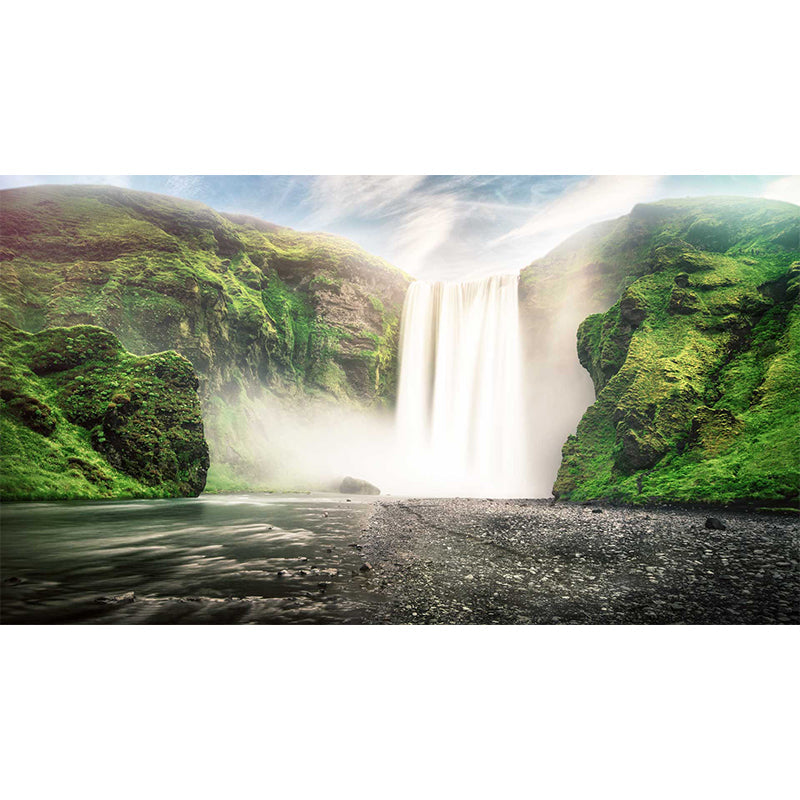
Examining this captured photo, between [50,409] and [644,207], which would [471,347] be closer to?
[644,207]

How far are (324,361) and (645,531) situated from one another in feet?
34.4

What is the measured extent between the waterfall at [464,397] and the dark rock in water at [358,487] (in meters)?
0.88

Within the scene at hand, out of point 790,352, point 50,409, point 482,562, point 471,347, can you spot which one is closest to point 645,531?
point 482,562

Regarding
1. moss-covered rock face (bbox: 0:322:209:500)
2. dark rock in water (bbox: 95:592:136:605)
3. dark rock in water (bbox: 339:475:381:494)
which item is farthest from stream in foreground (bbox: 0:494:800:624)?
dark rock in water (bbox: 339:475:381:494)

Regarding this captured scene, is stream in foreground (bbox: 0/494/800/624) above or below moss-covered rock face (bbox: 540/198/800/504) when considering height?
below

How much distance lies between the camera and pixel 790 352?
5348 mm

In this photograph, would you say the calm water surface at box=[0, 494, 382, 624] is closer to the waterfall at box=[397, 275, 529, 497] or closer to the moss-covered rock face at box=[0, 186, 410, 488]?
the moss-covered rock face at box=[0, 186, 410, 488]

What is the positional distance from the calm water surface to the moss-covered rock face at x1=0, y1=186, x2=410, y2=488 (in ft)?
9.31

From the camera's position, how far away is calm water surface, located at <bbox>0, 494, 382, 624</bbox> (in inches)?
132

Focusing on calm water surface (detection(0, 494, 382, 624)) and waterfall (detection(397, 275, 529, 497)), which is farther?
waterfall (detection(397, 275, 529, 497))

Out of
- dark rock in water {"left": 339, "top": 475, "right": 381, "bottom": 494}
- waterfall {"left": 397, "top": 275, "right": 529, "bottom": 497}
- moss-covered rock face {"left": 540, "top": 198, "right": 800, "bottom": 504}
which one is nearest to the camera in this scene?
moss-covered rock face {"left": 540, "top": 198, "right": 800, "bottom": 504}

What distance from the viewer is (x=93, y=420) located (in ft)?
25.1

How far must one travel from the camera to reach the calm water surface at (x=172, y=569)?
3.35m

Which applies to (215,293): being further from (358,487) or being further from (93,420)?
(358,487)
